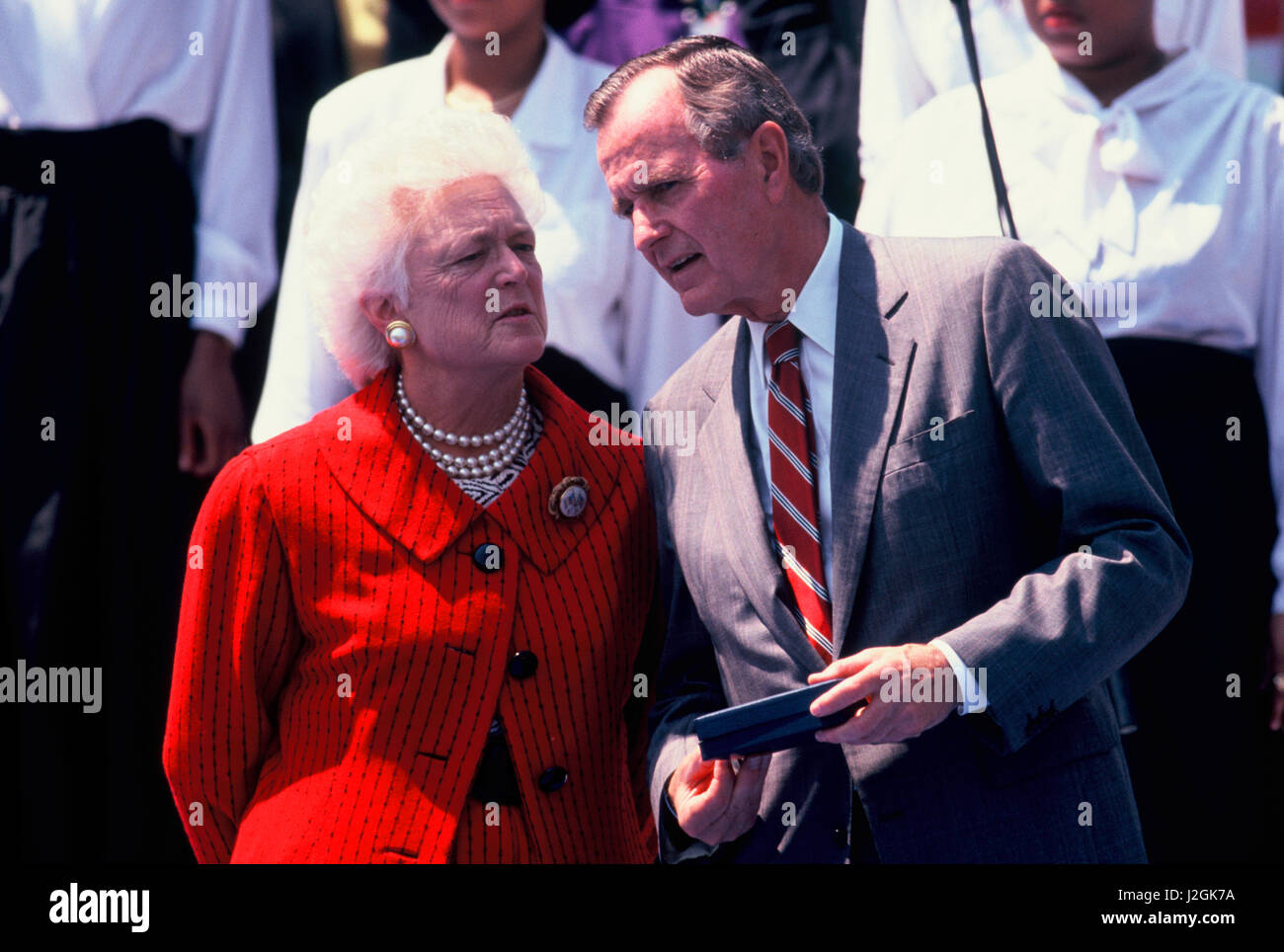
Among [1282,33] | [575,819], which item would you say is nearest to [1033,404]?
[575,819]

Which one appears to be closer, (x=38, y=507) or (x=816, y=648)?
(x=816, y=648)

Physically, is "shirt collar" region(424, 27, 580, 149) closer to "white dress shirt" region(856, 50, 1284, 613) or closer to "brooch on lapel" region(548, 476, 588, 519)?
"white dress shirt" region(856, 50, 1284, 613)

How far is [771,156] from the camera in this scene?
2.63 m

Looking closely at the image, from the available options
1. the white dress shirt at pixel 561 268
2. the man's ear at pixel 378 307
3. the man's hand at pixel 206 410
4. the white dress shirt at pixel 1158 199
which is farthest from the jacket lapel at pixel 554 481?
the man's hand at pixel 206 410

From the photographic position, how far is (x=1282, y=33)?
11.5ft

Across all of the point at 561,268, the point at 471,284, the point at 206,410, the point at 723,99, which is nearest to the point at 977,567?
the point at 723,99

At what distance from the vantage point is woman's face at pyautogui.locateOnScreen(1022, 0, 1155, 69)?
10.6ft

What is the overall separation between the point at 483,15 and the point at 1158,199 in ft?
5.00

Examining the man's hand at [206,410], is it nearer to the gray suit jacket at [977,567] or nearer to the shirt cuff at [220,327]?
the shirt cuff at [220,327]

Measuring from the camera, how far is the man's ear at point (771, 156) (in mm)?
2611

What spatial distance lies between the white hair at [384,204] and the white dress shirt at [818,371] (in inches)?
22.0

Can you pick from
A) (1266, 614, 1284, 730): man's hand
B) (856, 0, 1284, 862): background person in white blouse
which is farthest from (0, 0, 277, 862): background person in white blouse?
(1266, 614, 1284, 730): man's hand
